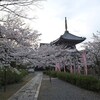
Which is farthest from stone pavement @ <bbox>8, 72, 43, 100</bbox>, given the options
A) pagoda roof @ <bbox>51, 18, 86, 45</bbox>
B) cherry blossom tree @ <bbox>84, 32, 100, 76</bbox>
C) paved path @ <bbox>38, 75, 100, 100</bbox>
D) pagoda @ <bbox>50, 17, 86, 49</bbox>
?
pagoda @ <bbox>50, 17, 86, 49</bbox>

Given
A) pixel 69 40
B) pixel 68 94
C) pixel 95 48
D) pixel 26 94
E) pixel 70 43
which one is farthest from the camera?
pixel 70 43

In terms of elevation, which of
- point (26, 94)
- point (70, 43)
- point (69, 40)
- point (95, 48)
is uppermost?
point (69, 40)

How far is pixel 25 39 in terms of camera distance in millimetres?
13672

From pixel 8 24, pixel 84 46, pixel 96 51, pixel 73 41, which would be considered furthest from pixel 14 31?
pixel 73 41

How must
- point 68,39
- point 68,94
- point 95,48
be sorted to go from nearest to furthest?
point 68,94, point 95,48, point 68,39

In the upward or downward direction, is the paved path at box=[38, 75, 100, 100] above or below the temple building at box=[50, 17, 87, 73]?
below

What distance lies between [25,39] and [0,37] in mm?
1616

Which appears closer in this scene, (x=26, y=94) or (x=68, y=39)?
(x=26, y=94)

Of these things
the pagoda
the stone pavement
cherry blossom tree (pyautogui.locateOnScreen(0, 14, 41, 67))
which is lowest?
the stone pavement

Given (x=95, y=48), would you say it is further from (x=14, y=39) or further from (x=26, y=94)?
(x=14, y=39)

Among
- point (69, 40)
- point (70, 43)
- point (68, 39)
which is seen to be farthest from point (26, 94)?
point (70, 43)

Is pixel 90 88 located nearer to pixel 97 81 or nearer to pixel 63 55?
pixel 97 81

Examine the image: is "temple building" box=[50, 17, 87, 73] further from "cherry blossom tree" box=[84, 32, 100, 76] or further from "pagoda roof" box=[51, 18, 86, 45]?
"cherry blossom tree" box=[84, 32, 100, 76]

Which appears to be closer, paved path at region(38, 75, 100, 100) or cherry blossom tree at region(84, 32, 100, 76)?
paved path at region(38, 75, 100, 100)
